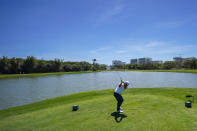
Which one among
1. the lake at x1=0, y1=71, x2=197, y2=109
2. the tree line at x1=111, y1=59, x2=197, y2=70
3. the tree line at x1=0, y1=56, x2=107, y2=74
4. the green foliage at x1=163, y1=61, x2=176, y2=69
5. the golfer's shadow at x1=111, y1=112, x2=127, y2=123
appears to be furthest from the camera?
the green foliage at x1=163, y1=61, x2=176, y2=69

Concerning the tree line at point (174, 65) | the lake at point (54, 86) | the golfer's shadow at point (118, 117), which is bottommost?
the lake at point (54, 86)

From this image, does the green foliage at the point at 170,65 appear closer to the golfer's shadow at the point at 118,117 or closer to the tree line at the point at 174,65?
the tree line at the point at 174,65

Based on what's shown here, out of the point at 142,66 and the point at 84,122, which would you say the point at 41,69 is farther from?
the point at 142,66

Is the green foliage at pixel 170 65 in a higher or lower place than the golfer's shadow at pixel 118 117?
higher

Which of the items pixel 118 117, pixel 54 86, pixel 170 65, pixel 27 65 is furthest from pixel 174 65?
pixel 118 117

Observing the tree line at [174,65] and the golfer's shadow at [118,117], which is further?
the tree line at [174,65]

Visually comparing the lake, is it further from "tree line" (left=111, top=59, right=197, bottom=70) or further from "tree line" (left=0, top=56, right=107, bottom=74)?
"tree line" (left=111, top=59, right=197, bottom=70)

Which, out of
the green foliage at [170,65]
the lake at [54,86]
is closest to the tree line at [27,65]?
the lake at [54,86]

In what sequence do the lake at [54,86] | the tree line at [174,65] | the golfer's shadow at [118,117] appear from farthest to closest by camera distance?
1. the tree line at [174,65]
2. the lake at [54,86]
3. the golfer's shadow at [118,117]

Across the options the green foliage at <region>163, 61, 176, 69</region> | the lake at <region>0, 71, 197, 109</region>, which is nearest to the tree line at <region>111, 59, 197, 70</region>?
the green foliage at <region>163, 61, 176, 69</region>

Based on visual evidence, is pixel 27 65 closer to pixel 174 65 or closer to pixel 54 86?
pixel 54 86

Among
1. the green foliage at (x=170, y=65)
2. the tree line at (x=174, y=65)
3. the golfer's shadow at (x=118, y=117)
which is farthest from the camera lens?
the green foliage at (x=170, y=65)

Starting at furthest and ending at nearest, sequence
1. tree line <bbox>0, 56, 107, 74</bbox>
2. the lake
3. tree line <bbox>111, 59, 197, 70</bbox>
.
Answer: tree line <bbox>111, 59, 197, 70</bbox>, tree line <bbox>0, 56, 107, 74</bbox>, the lake

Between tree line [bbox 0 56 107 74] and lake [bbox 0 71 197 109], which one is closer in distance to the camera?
lake [bbox 0 71 197 109]
